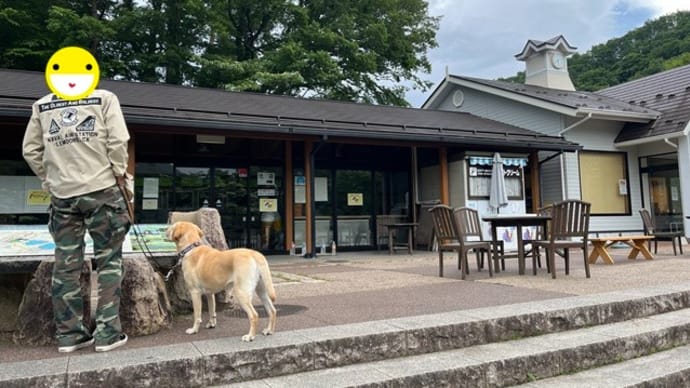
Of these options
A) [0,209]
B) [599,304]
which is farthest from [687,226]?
[0,209]

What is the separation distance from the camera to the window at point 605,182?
12906 millimetres

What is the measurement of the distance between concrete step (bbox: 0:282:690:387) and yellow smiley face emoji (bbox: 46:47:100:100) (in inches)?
62.6

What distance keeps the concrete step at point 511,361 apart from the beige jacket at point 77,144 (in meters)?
1.51

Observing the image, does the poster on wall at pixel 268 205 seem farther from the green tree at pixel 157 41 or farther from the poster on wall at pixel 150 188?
the green tree at pixel 157 41

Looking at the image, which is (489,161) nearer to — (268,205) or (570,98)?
(570,98)

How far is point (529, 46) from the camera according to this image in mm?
16078

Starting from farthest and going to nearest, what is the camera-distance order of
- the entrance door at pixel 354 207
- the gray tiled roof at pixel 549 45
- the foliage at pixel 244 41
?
the foliage at pixel 244 41 → the gray tiled roof at pixel 549 45 → the entrance door at pixel 354 207

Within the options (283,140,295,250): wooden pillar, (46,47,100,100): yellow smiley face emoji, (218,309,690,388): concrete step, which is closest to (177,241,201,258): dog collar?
(218,309,690,388): concrete step

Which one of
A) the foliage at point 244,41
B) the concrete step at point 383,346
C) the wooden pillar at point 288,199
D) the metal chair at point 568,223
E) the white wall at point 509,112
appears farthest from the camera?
the foliage at point 244,41

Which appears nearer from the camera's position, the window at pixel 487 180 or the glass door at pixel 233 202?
the glass door at pixel 233 202

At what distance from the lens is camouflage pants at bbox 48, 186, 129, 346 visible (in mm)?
2801

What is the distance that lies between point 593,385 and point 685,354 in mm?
1191

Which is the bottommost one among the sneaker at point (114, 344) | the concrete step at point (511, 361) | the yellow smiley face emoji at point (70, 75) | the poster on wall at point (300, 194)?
the concrete step at point (511, 361)

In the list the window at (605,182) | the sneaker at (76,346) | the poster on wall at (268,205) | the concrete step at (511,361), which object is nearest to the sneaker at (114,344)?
the sneaker at (76,346)
